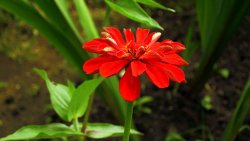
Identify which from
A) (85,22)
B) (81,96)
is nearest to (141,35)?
(81,96)

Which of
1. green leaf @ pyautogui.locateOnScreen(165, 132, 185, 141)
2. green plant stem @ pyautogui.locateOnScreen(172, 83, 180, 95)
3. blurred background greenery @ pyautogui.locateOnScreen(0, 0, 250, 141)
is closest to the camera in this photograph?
blurred background greenery @ pyautogui.locateOnScreen(0, 0, 250, 141)

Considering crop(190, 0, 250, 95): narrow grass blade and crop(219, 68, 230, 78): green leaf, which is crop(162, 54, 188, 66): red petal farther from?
crop(219, 68, 230, 78): green leaf

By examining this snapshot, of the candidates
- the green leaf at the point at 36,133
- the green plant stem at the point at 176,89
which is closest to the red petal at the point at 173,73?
the green leaf at the point at 36,133

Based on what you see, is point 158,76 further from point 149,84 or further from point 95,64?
point 149,84

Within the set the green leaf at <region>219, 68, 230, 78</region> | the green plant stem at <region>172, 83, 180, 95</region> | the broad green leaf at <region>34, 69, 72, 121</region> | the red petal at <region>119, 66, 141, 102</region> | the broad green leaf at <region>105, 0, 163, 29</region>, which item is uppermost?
the broad green leaf at <region>105, 0, 163, 29</region>

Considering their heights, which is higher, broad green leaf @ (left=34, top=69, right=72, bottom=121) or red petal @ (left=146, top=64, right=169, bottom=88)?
red petal @ (left=146, top=64, right=169, bottom=88)

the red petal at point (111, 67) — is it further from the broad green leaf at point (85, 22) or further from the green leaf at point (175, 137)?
the green leaf at point (175, 137)

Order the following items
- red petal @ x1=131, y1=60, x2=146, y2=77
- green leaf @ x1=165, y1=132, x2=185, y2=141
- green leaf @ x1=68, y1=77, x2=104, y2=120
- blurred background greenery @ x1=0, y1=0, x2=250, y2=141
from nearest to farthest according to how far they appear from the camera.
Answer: red petal @ x1=131, y1=60, x2=146, y2=77 → green leaf @ x1=68, y1=77, x2=104, y2=120 → blurred background greenery @ x1=0, y1=0, x2=250, y2=141 → green leaf @ x1=165, y1=132, x2=185, y2=141

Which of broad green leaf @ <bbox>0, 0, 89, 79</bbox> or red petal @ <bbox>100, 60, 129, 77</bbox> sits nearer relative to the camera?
red petal @ <bbox>100, 60, 129, 77</bbox>

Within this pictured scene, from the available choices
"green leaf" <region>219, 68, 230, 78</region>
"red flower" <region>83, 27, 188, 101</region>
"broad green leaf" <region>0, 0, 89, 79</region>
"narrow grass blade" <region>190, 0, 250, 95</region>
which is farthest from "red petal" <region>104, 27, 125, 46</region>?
"green leaf" <region>219, 68, 230, 78</region>
